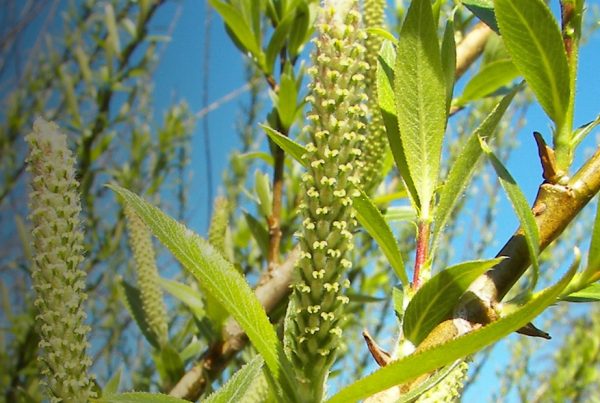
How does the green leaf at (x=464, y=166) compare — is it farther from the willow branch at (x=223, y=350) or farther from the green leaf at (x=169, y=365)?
the green leaf at (x=169, y=365)

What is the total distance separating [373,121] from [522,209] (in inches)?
13.4

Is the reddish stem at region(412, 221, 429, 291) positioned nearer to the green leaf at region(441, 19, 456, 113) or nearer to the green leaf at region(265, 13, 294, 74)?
the green leaf at region(441, 19, 456, 113)

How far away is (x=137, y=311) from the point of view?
0.88 metres

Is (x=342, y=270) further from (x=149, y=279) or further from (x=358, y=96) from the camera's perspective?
(x=149, y=279)

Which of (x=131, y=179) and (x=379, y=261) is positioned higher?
(x=131, y=179)

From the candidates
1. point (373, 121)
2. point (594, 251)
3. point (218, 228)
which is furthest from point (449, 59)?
point (218, 228)

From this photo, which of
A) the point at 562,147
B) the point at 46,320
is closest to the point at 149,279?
the point at 46,320

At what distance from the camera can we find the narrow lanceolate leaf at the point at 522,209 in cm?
37

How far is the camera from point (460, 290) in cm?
39

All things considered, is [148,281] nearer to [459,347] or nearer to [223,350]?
[223,350]

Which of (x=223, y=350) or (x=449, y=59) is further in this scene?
Result: (x=223, y=350)

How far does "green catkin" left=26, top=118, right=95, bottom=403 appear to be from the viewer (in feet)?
1.26

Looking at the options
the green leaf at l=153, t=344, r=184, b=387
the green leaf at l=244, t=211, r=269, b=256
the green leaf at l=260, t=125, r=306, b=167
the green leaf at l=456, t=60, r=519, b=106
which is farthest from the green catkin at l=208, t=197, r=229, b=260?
the green leaf at l=260, t=125, r=306, b=167

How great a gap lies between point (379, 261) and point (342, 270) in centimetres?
113
